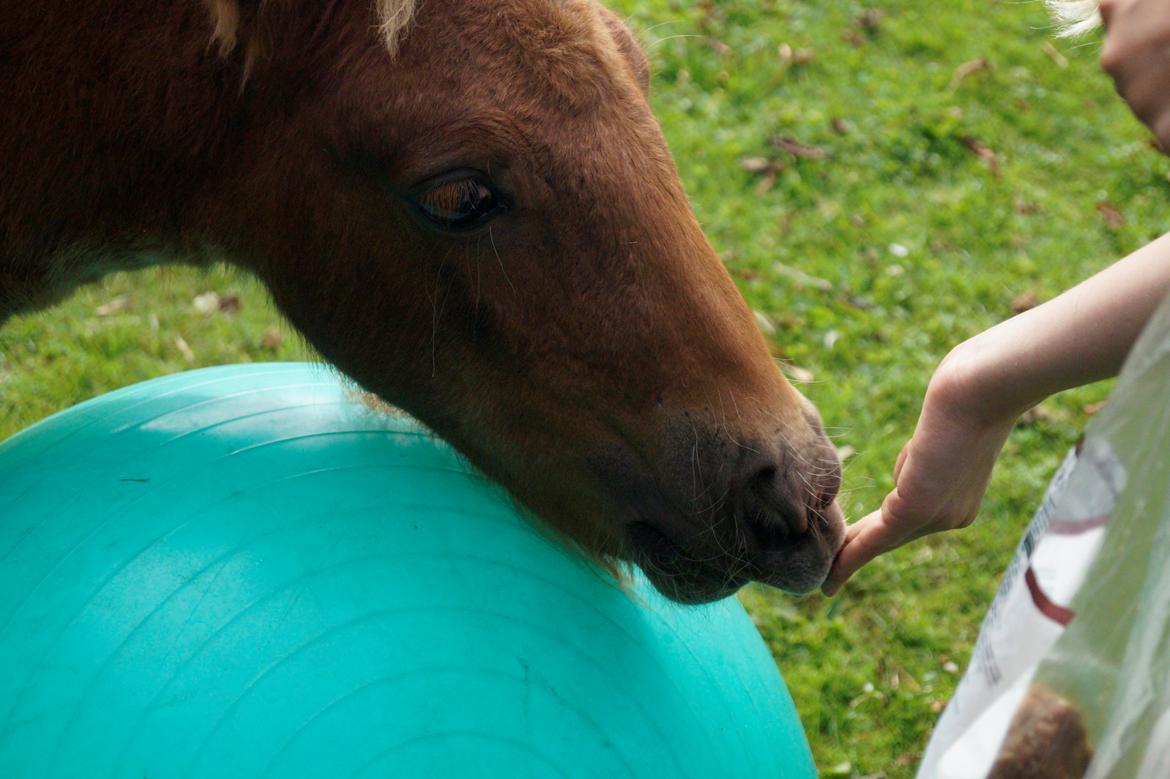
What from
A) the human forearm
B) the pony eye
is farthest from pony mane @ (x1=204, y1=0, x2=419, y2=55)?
the human forearm

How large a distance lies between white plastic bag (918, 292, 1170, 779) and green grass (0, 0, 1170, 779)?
1.43 m

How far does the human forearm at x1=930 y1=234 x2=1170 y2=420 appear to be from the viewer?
162 centimetres

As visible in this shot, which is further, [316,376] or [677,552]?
[316,376]

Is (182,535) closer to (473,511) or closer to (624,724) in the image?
(473,511)

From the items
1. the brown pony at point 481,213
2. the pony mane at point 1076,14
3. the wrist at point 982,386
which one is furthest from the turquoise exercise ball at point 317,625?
the pony mane at point 1076,14

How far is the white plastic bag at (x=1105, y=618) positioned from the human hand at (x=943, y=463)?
415mm

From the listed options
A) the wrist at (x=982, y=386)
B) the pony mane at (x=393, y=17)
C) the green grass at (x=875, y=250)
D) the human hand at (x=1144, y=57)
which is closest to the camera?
the human hand at (x=1144, y=57)

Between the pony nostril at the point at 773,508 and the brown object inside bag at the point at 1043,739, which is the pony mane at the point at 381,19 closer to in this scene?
the pony nostril at the point at 773,508

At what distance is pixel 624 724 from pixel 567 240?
0.88 m

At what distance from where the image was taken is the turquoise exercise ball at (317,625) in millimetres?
1771

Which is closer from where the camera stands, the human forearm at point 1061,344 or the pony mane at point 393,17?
the human forearm at point 1061,344

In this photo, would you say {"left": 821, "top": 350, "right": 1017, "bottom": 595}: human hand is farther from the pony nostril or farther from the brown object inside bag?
the brown object inside bag

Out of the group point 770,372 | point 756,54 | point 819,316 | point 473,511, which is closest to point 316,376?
point 473,511

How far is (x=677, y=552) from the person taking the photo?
209 centimetres
